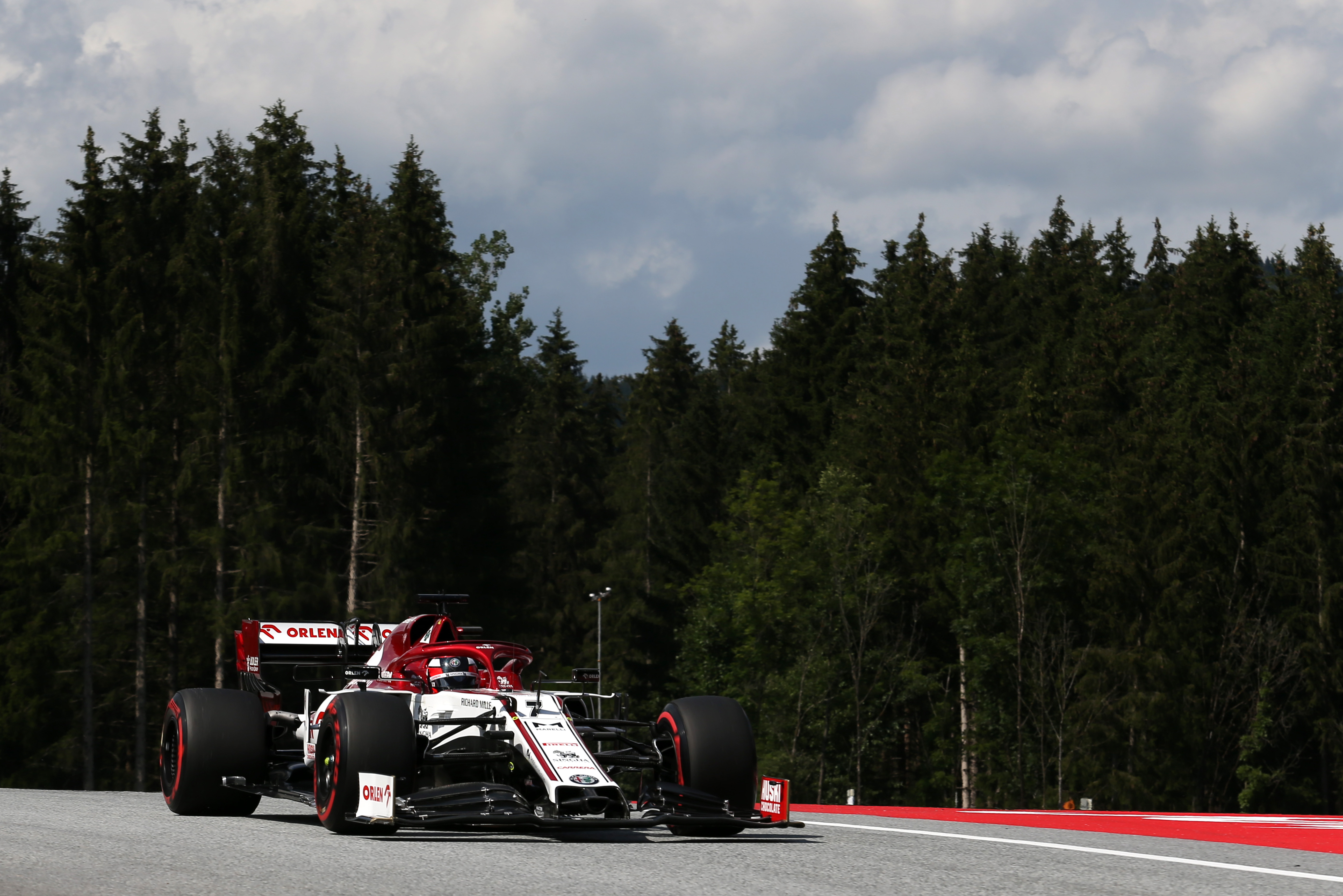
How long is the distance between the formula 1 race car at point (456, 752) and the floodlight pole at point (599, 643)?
0.16 metres

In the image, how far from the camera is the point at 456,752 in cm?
1173

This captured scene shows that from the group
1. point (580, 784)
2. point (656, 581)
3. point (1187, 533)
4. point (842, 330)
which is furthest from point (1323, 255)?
point (580, 784)

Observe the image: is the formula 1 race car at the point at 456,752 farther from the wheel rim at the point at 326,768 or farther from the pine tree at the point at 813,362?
the pine tree at the point at 813,362

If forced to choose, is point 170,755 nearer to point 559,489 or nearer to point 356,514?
point 356,514

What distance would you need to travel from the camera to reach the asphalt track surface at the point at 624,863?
870cm

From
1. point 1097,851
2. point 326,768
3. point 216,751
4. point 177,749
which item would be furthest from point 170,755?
point 1097,851

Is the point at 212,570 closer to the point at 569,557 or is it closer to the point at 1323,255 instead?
the point at 569,557

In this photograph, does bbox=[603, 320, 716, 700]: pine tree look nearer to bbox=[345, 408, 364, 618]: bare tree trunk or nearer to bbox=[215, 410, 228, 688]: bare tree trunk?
bbox=[345, 408, 364, 618]: bare tree trunk

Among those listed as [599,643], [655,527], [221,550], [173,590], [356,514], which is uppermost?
[655,527]

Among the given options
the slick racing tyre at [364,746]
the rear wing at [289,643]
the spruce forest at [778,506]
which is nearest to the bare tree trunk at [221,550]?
the spruce forest at [778,506]

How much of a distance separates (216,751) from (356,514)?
117 ft

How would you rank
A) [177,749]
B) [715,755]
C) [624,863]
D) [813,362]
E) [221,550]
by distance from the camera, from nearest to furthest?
[624,863], [715,755], [177,749], [221,550], [813,362]

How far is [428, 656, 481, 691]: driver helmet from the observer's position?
12898 millimetres

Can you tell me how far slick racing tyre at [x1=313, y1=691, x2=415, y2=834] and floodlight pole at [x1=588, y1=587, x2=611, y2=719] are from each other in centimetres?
173
